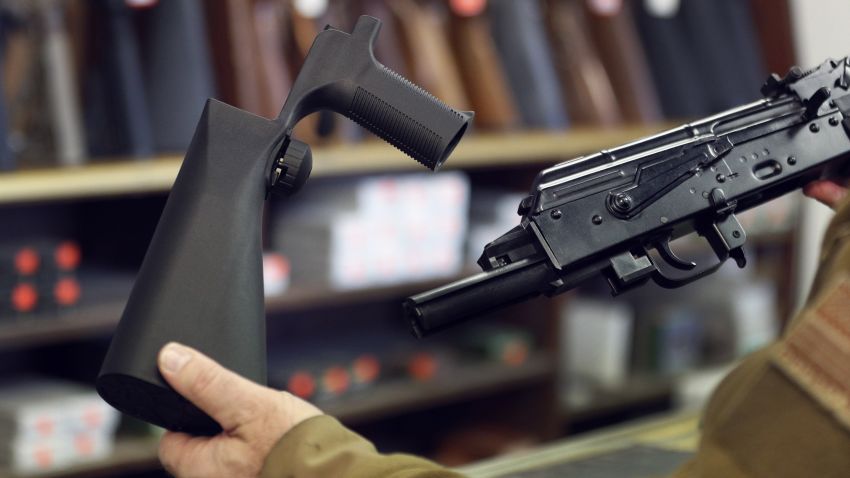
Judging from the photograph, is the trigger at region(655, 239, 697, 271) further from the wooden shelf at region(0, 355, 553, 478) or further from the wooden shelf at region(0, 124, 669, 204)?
the wooden shelf at region(0, 355, 553, 478)

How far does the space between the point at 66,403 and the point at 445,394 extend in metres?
0.90

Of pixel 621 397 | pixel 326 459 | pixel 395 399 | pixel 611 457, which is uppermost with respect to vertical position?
pixel 326 459

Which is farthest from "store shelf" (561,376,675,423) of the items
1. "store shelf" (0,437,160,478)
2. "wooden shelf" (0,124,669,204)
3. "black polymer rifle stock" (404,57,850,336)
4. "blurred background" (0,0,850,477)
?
"black polymer rifle stock" (404,57,850,336)

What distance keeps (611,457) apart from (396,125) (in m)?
0.60

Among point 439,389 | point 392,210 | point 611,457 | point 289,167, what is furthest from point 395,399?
point 289,167

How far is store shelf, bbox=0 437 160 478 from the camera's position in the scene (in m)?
1.94

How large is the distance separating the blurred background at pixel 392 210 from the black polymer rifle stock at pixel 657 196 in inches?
43.4

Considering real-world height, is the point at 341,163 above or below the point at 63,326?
above

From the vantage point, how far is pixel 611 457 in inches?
52.0

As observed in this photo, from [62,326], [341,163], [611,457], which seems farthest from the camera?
[341,163]

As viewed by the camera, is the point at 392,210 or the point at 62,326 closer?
the point at 62,326

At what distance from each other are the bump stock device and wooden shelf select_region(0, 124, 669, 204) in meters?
1.00

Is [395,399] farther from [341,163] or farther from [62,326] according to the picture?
[62,326]

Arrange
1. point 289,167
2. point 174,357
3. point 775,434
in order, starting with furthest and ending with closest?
point 289,167, point 174,357, point 775,434
